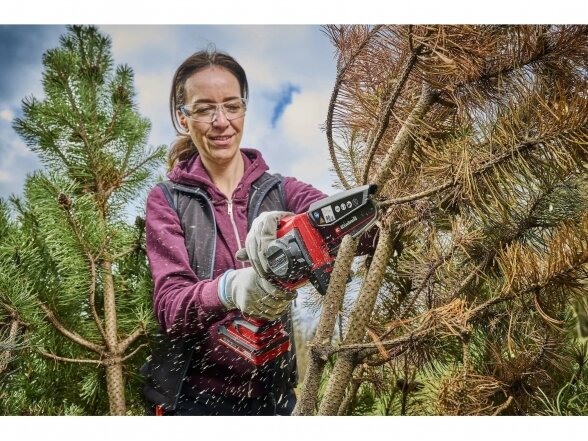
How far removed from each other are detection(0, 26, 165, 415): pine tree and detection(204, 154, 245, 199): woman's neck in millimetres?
111

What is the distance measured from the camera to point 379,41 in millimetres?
1266

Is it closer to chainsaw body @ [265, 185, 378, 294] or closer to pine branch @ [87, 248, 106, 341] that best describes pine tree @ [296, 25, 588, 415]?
chainsaw body @ [265, 185, 378, 294]

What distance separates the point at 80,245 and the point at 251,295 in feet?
1.16

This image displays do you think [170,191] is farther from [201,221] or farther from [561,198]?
[561,198]

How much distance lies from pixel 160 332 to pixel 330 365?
0.32 metres

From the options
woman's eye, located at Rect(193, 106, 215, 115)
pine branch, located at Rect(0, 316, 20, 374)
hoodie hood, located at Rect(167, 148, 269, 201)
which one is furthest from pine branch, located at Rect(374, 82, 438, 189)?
pine branch, located at Rect(0, 316, 20, 374)

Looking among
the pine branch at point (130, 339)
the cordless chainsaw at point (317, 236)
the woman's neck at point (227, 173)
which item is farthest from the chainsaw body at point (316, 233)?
the pine branch at point (130, 339)

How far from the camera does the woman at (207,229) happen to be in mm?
1300

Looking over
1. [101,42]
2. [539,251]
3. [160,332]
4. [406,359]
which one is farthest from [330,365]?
[101,42]

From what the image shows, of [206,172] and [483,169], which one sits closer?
[483,169]

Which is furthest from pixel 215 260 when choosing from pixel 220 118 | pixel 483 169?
pixel 483 169

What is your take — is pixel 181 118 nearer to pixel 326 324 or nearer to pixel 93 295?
pixel 93 295

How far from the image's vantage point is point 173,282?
1.30m

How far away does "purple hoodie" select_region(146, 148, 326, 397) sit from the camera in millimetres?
A: 1279
